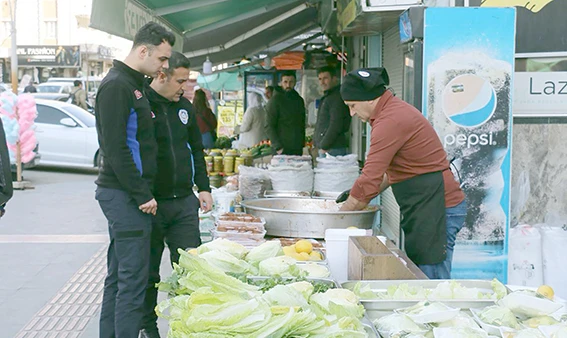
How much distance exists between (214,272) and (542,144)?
3.71m

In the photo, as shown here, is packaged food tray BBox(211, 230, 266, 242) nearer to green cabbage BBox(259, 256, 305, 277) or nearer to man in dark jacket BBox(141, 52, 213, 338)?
man in dark jacket BBox(141, 52, 213, 338)

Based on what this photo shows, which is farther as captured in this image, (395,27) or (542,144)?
(395,27)

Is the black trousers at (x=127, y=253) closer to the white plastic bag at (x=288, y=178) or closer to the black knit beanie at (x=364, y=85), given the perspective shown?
the black knit beanie at (x=364, y=85)

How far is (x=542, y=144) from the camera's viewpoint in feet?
18.1

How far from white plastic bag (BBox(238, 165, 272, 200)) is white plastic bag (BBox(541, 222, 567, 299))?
93.5 inches

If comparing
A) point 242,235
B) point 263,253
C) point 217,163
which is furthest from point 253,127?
point 263,253

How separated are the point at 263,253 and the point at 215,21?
8.07m

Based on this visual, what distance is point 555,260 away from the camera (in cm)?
533

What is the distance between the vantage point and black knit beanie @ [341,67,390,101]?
13.4 ft

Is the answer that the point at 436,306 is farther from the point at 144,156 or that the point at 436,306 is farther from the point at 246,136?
the point at 246,136

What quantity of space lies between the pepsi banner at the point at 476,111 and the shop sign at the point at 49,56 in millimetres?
51339

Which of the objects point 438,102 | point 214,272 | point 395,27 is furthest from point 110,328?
point 395,27

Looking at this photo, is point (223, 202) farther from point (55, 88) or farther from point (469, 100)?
point (55, 88)

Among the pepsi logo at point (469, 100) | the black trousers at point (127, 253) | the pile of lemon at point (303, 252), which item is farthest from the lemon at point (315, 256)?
the pepsi logo at point (469, 100)
